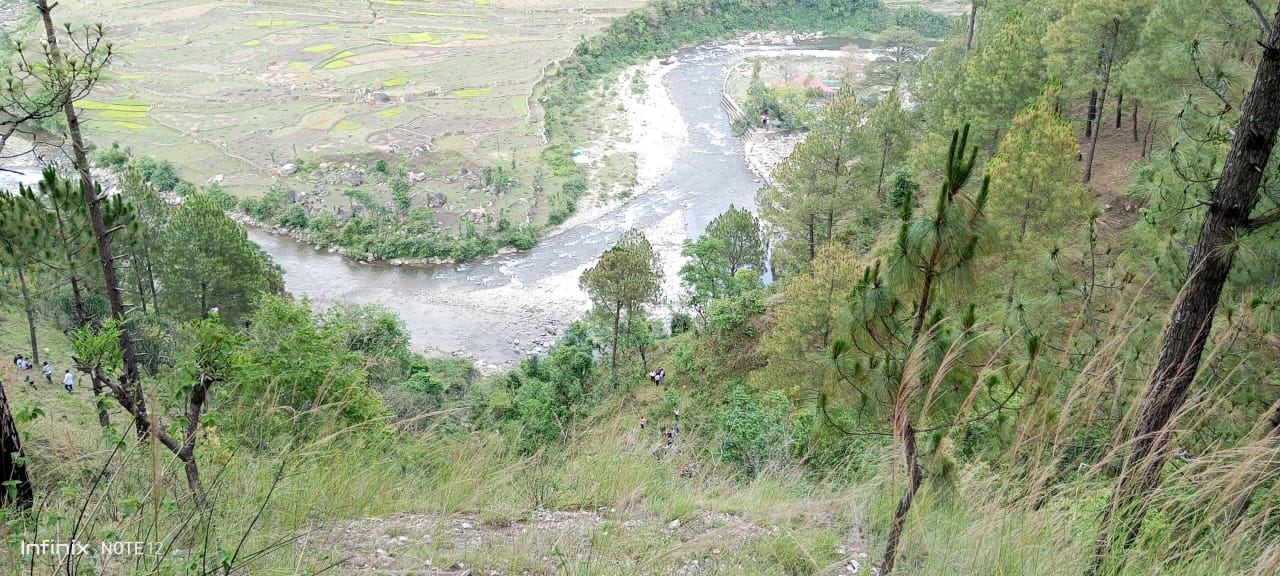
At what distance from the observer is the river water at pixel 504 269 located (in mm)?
28531

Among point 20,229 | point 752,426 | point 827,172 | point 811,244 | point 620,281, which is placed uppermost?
point 20,229

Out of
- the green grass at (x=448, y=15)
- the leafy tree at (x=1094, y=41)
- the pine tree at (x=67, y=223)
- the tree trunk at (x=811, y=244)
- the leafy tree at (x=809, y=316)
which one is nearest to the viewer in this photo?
the pine tree at (x=67, y=223)

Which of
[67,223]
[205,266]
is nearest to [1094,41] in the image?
[67,223]

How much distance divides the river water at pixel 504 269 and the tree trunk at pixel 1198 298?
2428cm

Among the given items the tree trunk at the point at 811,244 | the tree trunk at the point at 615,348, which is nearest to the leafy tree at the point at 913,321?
the tree trunk at the point at 615,348

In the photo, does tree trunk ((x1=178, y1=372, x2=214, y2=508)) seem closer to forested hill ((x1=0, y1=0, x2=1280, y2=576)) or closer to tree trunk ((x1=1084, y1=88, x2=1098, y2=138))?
forested hill ((x1=0, y1=0, x2=1280, y2=576))

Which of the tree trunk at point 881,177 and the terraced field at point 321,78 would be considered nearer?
the tree trunk at point 881,177

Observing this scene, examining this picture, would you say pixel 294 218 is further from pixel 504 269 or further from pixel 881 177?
pixel 881 177

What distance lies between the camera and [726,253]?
2873 centimetres

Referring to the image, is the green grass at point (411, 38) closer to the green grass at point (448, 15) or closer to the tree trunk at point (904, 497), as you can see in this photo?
the green grass at point (448, 15)

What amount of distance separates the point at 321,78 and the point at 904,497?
54.6 meters

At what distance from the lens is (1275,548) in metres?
2.95

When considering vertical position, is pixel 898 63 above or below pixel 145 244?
above

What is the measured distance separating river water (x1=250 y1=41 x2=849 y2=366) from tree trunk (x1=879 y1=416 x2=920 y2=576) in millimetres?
23697
